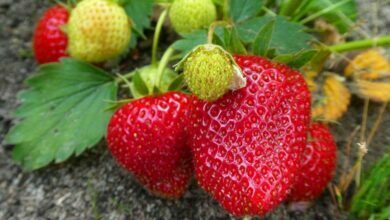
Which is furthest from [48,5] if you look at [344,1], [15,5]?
[344,1]

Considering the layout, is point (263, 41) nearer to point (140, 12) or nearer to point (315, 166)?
point (315, 166)

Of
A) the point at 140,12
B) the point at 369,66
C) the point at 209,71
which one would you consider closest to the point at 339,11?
the point at 369,66

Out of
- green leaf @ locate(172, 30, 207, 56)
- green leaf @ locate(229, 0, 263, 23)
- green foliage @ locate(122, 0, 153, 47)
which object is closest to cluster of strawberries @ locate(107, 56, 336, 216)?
green leaf @ locate(172, 30, 207, 56)

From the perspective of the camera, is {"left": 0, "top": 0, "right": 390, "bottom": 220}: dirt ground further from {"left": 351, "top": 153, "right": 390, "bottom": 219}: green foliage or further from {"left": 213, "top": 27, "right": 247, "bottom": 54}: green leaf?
{"left": 213, "top": 27, "right": 247, "bottom": 54}: green leaf

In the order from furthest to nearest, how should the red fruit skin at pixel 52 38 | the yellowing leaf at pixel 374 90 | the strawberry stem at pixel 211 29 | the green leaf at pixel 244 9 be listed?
the red fruit skin at pixel 52 38
the yellowing leaf at pixel 374 90
the green leaf at pixel 244 9
the strawberry stem at pixel 211 29

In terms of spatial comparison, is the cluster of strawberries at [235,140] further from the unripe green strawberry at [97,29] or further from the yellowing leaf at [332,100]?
the unripe green strawberry at [97,29]

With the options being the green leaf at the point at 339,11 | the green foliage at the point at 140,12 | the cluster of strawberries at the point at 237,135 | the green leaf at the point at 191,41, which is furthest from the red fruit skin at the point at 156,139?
the green leaf at the point at 339,11
